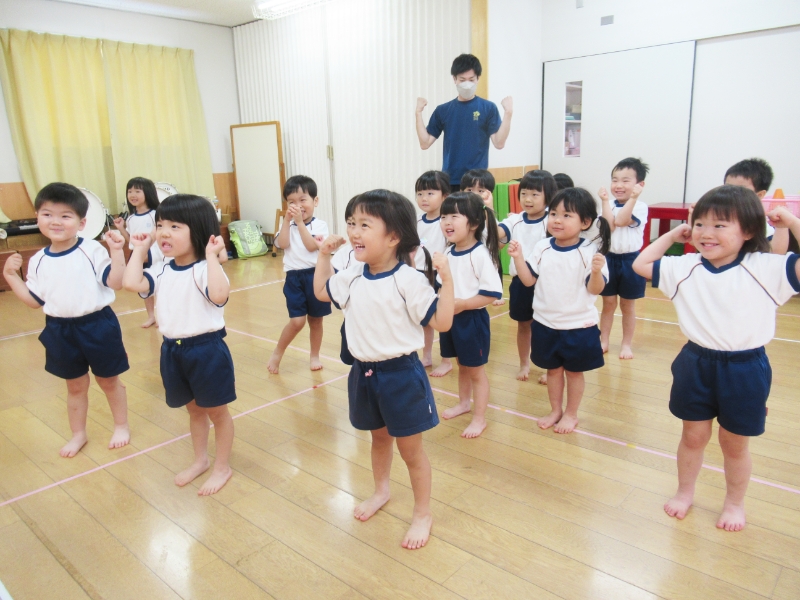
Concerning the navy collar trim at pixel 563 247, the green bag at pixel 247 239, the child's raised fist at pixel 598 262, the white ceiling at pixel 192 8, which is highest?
the white ceiling at pixel 192 8

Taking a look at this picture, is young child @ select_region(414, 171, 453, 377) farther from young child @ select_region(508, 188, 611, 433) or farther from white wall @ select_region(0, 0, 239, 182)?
white wall @ select_region(0, 0, 239, 182)

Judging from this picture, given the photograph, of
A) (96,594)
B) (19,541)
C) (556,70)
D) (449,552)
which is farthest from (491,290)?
(556,70)

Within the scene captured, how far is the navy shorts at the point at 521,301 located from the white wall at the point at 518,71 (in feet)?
9.73

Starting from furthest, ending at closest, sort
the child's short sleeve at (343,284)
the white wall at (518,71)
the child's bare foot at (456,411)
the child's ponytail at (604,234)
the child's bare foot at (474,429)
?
the white wall at (518,71) → the child's bare foot at (456,411) → the child's bare foot at (474,429) → the child's ponytail at (604,234) → the child's short sleeve at (343,284)

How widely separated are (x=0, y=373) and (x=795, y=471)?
4116 mm

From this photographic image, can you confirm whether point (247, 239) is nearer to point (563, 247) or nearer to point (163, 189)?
point (163, 189)

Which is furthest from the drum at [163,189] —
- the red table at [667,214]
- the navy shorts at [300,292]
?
the red table at [667,214]

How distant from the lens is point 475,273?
2.30 m

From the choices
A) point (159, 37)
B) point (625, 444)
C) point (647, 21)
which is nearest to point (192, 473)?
point (625, 444)

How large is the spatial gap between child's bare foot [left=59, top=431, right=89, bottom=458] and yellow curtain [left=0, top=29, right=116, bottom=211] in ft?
15.4

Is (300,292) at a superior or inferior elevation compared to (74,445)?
superior

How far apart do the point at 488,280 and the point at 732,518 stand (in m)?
1.12

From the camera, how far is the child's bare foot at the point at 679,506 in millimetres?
1859

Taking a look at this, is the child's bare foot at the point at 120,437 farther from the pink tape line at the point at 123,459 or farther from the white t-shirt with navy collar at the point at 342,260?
the white t-shirt with navy collar at the point at 342,260
